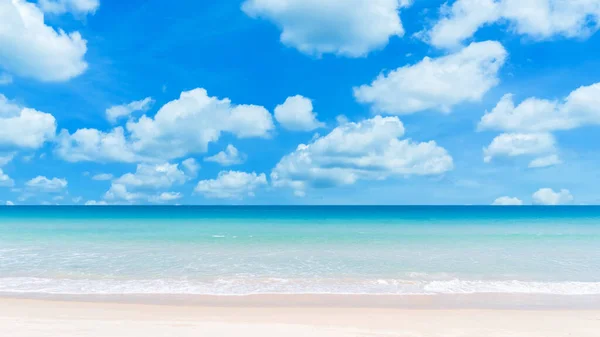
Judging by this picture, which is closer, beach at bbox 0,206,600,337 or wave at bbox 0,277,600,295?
beach at bbox 0,206,600,337

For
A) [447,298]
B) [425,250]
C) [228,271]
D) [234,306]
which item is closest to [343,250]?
[425,250]

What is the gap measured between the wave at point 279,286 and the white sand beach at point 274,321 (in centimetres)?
139

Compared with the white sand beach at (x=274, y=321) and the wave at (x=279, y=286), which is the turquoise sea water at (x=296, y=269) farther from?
the white sand beach at (x=274, y=321)

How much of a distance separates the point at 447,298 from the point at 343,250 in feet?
29.9

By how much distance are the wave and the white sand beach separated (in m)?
1.39

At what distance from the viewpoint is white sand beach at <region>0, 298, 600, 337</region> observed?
706 cm

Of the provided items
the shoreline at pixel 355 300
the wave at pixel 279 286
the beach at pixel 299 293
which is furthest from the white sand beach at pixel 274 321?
the wave at pixel 279 286

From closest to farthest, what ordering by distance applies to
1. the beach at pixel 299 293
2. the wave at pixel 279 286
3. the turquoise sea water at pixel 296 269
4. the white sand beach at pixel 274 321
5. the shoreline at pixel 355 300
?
the white sand beach at pixel 274 321 → the beach at pixel 299 293 → the shoreline at pixel 355 300 → the wave at pixel 279 286 → the turquoise sea water at pixel 296 269

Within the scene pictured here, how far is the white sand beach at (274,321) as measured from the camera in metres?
7.06

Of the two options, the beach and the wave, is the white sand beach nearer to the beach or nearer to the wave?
the beach

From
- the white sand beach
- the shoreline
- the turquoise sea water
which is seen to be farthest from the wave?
the white sand beach

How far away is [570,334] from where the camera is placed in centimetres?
719

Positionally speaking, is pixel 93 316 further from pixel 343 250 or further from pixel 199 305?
pixel 343 250

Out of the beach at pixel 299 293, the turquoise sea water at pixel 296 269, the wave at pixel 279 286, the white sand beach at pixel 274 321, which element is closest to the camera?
the white sand beach at pixel 274 321
